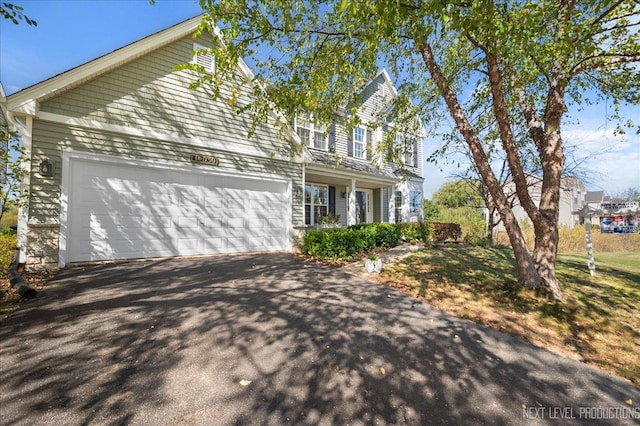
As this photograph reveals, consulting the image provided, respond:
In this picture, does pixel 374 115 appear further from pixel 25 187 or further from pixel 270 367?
pixel 25 187

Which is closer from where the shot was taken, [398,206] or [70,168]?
[70,168]

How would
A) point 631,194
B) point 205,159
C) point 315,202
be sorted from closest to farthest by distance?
point 205,159, point 315,202, point 631,194

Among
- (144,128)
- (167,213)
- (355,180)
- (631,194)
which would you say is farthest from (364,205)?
(631,194)

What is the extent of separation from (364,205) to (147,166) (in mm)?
10747

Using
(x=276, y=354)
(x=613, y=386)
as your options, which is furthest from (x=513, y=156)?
(x=276, y=354)

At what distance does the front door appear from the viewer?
14.9m

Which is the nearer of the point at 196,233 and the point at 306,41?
the point at 306,41

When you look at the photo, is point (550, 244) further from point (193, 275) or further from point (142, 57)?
point (142, 57)

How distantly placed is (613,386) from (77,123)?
34.5 ft

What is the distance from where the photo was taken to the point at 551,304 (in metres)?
4.80

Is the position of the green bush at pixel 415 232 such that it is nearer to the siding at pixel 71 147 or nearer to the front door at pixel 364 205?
the front door at pixel 364 205

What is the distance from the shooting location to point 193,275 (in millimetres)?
5926

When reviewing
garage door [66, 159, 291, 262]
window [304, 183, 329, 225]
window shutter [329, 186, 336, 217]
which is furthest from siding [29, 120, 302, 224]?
window shutter [329, 186, 336, 217]

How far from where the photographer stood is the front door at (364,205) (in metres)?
14.9
